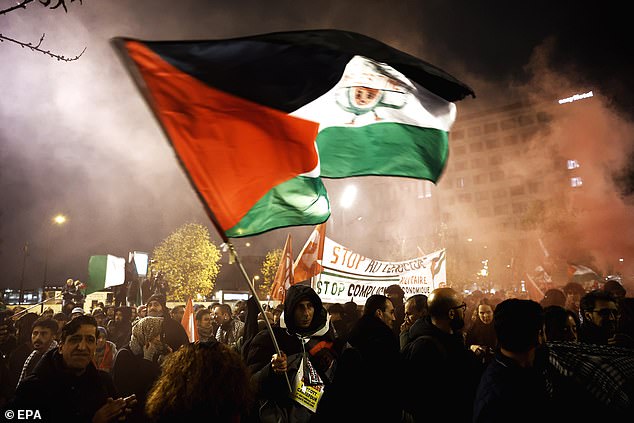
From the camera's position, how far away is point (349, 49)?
460 centimetres

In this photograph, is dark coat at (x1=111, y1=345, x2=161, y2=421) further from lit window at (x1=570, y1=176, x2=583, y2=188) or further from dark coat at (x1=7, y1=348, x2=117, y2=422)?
lit window at (x1=570, y1=176, x2=583, y2=188)

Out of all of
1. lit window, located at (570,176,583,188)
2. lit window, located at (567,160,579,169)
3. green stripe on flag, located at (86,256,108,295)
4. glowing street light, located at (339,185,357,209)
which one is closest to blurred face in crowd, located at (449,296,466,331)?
glowing street light, located at (339,185,357,209)

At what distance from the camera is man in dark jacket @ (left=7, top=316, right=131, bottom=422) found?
10.6ft

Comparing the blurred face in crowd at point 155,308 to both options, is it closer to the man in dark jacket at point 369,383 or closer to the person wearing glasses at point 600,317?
the man in dark jacket at point 369,383

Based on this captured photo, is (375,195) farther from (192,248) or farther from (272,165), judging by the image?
(272,165)

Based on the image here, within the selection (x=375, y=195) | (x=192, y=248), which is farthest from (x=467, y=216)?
(x=192, y=248)

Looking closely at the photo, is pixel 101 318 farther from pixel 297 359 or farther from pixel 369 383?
pixel 369 383

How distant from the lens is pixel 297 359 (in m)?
4.18

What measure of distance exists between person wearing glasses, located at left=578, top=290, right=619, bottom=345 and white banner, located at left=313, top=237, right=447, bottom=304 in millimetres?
7384

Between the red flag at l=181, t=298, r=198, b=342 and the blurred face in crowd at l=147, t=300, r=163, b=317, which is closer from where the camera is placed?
the blurred face in crowd at l=147, t=300, r=163, b=317

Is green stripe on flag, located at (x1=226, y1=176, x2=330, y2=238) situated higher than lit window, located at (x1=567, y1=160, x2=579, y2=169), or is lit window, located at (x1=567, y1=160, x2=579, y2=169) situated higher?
lit window, located at (x1=567, y1=160, x2=579, y2=169)

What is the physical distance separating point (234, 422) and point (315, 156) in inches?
113

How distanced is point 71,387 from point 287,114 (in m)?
3.02

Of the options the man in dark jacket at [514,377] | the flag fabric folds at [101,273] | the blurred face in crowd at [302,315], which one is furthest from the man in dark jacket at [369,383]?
the flag fabric folds at [101,273]
